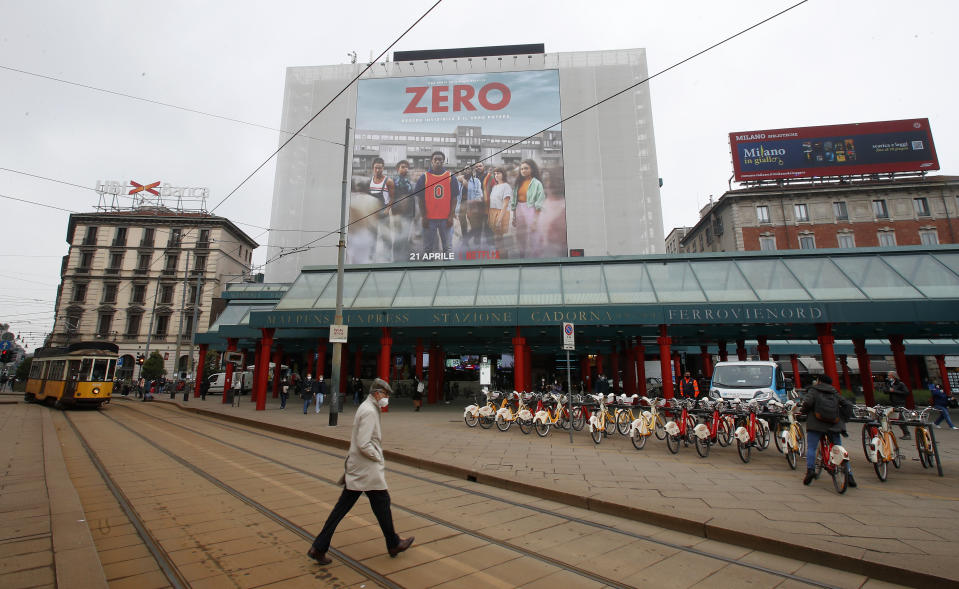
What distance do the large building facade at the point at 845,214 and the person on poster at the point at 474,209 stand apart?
82.4ft

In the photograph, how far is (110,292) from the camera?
49312 millimetres

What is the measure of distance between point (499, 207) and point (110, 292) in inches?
1744

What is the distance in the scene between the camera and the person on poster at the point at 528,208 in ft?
145

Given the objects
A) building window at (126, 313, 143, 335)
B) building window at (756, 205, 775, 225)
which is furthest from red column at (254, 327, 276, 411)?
building window at (756, 205, 775, 225)

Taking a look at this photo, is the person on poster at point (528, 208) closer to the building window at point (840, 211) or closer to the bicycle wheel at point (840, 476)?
the building window at point (840, 211)

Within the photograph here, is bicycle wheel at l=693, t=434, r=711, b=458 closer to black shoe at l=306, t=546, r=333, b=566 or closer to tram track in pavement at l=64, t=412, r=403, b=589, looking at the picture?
tram track in pavement at l=64, t=412, r=403, b=589

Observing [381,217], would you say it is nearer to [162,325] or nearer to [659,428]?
[162,325]

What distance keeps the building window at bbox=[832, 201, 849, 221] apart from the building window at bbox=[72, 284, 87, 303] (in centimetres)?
7924

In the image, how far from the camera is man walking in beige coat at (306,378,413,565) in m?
4.02

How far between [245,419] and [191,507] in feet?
38.7

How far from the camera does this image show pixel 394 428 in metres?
14.2

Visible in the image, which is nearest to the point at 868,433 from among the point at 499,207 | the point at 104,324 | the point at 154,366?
the point at 499,207

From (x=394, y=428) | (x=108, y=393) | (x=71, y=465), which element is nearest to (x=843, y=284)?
(x=394, y=428)

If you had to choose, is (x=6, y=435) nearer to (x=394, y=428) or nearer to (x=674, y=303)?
(x=394, y=428)
